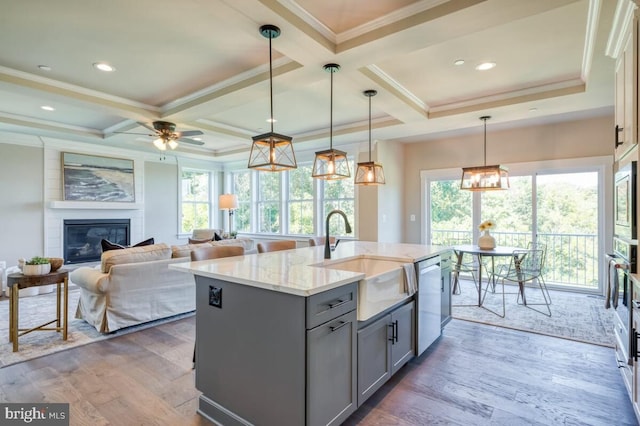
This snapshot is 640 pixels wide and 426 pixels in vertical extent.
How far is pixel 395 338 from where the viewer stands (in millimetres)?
2441

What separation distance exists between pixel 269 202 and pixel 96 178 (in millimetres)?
3549

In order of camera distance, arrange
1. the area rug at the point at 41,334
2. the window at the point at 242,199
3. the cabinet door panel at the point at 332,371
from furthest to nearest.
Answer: the window at the point at 242,199 → the area rug at the point at 41,334 → the cabinet door panel at the point at 332,371

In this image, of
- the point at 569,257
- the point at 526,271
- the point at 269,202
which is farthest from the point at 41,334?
the point at 569,257

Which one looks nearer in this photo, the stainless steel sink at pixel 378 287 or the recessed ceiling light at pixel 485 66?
the stainless steel sink at pixel 378 287

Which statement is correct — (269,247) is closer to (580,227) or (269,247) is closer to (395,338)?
(395,338)

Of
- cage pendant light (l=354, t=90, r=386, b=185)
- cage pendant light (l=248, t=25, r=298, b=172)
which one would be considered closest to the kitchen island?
cage pendant light (l=248, t=25, r=298, b=172)

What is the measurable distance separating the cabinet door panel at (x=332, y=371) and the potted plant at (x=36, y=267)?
2985 mm

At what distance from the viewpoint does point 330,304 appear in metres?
1.81

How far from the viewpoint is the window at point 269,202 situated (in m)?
7.85

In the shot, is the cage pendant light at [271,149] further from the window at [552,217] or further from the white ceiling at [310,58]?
the window at [552,217]

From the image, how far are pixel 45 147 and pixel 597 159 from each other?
9.09 metres

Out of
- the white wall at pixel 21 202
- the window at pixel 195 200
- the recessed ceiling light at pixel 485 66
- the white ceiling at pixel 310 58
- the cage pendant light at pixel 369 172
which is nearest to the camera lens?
the white ceiling at pixel 310 58

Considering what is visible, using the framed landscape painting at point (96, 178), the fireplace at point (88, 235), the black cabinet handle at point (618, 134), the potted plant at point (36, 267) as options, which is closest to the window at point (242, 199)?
the framed landscape painting at point (96, 178)

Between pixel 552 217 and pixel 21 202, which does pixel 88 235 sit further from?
pixel 552 217
